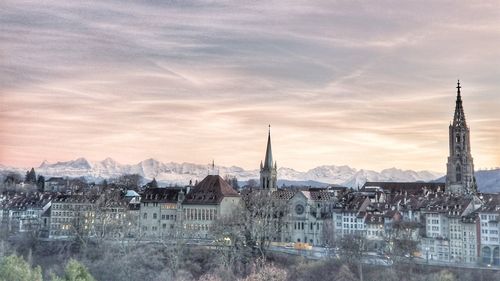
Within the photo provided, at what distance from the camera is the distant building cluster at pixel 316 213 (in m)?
54.6

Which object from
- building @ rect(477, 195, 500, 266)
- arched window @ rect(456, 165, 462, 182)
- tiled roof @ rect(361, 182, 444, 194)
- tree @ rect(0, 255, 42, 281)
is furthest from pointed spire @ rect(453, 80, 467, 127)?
tree @ rect(0, 255, 42, 281)

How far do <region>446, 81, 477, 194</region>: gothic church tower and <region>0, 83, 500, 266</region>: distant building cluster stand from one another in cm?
12

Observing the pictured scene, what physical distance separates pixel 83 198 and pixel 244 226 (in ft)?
73.8

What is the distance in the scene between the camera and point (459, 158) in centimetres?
7919

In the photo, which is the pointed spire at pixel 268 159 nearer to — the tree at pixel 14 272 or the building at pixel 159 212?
the building at pixel 159 212

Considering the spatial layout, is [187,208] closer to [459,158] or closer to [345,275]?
[345,275]

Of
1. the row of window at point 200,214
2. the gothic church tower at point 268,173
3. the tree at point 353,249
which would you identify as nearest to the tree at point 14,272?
the tree at point 353,249

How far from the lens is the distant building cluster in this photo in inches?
2148

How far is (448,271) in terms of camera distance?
45875 mm

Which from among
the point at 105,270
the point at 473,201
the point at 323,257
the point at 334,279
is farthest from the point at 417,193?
the point at 105,270

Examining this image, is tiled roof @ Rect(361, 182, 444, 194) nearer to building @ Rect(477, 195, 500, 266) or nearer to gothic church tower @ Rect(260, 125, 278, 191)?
gothic church tower @ Rect(260, 125, 278, 191)

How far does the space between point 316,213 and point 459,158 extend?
2157 cm

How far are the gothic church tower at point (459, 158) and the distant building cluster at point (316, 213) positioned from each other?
0.12 m

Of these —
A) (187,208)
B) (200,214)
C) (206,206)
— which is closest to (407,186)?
(206,206)
